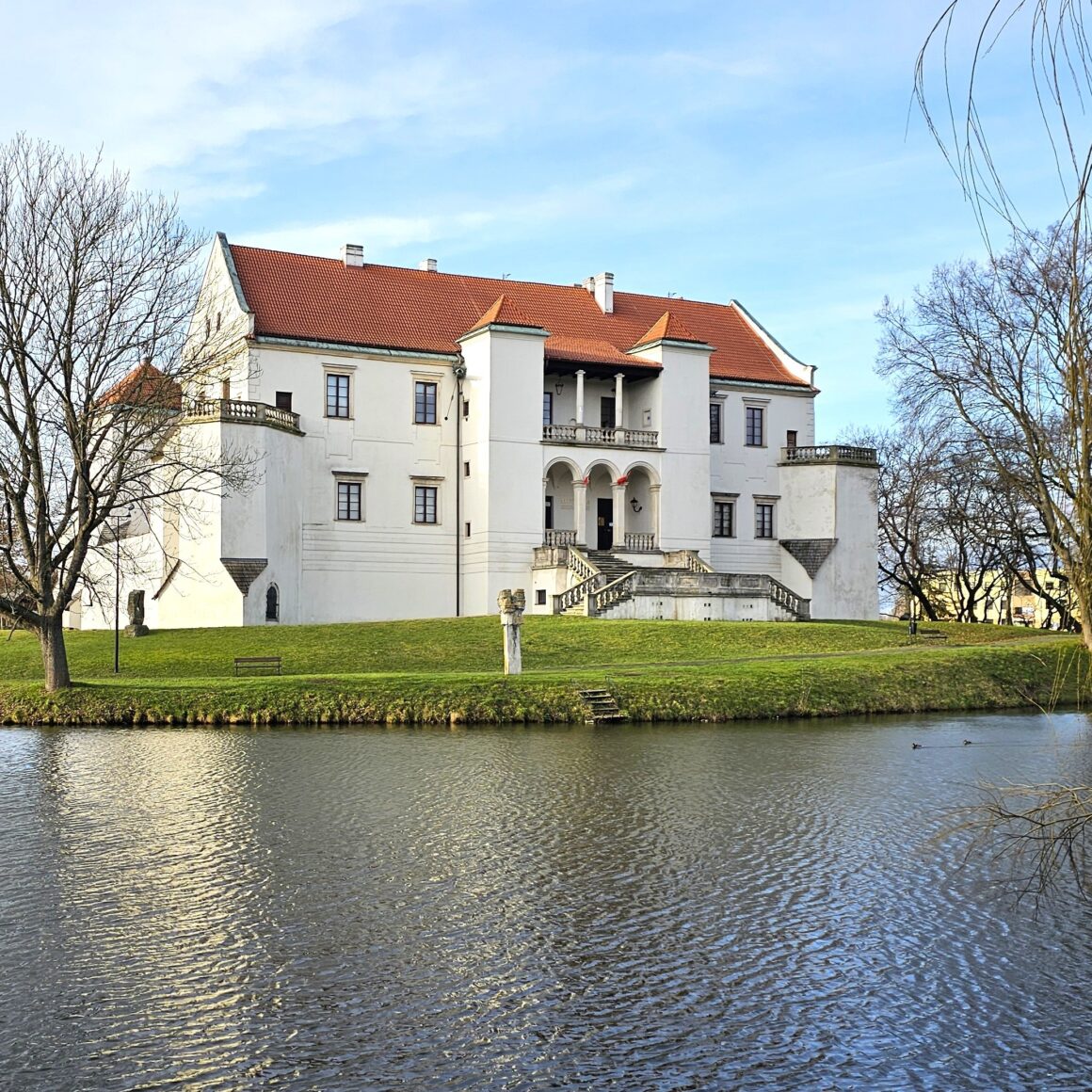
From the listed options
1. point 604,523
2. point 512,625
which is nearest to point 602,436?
point 604,523

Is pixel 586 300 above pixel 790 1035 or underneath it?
above

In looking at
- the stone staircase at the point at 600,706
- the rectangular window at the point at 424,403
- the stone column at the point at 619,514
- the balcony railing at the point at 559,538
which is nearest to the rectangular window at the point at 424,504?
the rectangular window at the point at 424,403

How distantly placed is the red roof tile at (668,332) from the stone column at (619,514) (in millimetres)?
5999

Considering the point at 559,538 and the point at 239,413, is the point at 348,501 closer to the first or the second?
the point at 239,413

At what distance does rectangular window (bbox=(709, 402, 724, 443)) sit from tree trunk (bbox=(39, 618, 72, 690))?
1232 inches

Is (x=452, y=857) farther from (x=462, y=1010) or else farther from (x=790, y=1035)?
(x=790, y=1035)

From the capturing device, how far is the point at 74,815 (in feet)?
59.0

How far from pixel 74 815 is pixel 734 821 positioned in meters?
8.73

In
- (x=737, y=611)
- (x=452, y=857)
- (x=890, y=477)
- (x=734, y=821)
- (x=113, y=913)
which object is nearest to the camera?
(x=113, y=913)

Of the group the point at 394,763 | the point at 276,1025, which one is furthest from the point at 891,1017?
the point at 394,763

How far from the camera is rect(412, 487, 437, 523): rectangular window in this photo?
4991 cm

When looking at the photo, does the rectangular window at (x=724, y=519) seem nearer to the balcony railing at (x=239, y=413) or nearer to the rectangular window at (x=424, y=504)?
the rectangular window at (x=424, y=504)

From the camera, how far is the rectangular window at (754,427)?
184ft

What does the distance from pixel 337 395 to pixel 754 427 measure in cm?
1790
